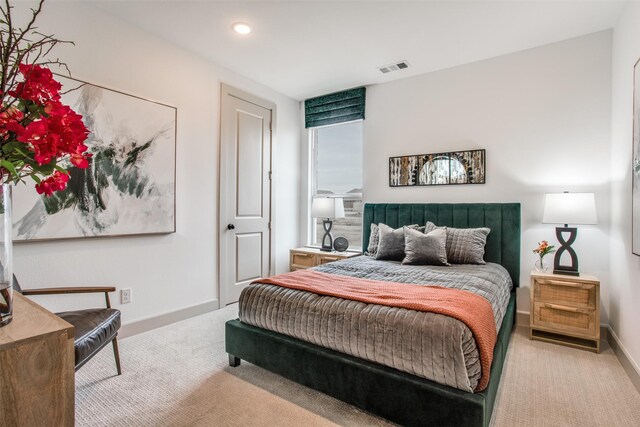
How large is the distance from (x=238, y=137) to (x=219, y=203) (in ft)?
2.78

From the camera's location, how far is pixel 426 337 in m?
1.56

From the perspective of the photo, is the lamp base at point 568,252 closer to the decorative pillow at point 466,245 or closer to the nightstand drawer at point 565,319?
the nightstand drawer at point 565,319

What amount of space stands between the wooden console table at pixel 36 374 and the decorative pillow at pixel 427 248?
2667mm

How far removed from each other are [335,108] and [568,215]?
9.66ft

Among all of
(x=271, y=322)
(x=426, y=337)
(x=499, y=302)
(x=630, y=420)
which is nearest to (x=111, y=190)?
(x=271, y=322)

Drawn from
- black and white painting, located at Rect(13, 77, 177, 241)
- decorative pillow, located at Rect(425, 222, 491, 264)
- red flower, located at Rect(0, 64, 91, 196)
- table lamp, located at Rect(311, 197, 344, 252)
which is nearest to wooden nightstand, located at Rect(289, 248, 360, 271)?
table lamp, located at Rect(311, 197, 344, 252)

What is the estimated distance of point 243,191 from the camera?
156 inches

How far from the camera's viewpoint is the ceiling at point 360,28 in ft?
8.48

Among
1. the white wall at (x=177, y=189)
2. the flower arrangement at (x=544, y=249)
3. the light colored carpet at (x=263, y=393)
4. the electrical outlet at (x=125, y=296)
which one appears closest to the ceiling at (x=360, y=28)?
the white wall at (x=177, y=189)

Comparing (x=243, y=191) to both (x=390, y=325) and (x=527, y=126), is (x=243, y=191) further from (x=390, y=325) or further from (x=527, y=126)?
(x=527, y=126)

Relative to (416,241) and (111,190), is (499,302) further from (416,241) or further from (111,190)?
(111,190)

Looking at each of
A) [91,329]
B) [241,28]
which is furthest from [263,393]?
[241,28]

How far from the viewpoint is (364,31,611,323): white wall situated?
2.97m

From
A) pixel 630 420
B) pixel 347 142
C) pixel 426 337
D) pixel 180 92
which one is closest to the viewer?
pixel 426 337
